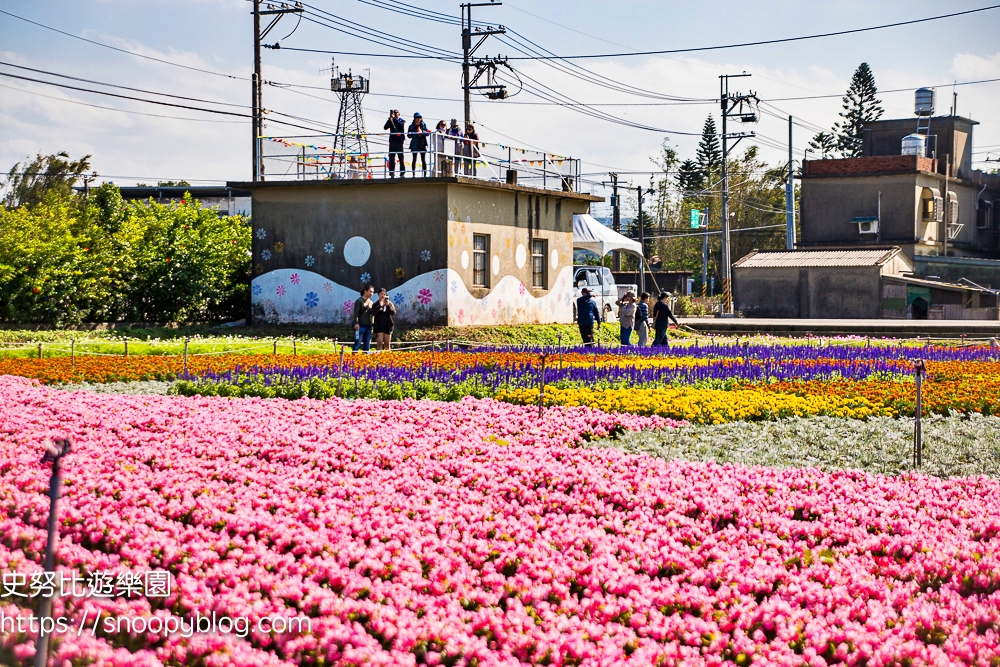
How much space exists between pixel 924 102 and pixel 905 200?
10852 mm

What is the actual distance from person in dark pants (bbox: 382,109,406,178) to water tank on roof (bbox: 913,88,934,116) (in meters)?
46.9

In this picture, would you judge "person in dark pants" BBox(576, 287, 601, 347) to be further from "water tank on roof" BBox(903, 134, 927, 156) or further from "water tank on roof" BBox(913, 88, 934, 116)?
"water tank on roof" BBox(913, 88, 934, 116)

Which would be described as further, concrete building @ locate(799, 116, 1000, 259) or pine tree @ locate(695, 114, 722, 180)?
pine tree @ locate(695, 114, 722, 180)

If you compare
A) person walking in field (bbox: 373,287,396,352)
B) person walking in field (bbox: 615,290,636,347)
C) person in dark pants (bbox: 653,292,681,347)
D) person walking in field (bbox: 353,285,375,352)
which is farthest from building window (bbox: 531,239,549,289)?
person walking in field (bbox: 353,285,375,352)

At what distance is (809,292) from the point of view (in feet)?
169

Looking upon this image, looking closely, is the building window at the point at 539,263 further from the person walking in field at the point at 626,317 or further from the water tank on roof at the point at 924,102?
the water tank on roof at the point at 924,102

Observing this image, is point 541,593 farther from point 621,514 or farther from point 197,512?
point 197,512

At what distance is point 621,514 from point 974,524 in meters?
2.46

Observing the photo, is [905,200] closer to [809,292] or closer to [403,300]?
[809,292]

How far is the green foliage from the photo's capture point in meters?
28.8

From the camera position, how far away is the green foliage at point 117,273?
28.8 meters

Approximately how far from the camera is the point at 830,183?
60344 millimetres

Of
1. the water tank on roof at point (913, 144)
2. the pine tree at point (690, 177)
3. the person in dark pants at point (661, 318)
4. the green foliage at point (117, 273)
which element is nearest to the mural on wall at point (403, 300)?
the green foliage at point (117, 273)

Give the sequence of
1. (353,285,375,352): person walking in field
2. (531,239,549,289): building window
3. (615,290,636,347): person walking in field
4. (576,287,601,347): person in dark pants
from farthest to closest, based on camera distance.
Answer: (531,239,549,289): building window, (615,290,636,347): person walking in field, (576,287,601,347): person in dark pants, (353,285,375,352): person walking in field
